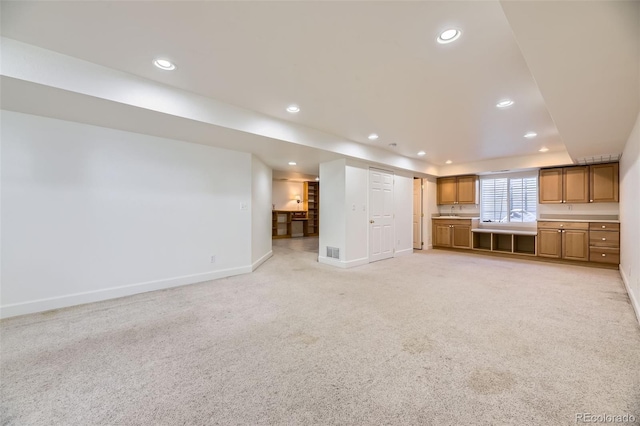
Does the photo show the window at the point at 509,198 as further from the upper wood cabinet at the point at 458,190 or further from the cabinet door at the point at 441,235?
the cabinet door at the point at 441,235

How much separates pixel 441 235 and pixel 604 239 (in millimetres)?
3143

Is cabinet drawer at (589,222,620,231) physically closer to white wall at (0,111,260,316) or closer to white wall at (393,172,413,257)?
white wall at (393,172,413,257)

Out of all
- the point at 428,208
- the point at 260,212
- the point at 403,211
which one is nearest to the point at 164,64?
the point at 260,212

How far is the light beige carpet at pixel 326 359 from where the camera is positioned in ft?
4.64

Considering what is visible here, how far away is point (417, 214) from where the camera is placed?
738cm

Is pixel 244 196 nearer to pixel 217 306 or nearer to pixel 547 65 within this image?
pixel 217 306

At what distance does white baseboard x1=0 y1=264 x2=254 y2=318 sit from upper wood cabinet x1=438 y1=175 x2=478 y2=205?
649 centimetres

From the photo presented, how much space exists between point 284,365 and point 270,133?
2.88m

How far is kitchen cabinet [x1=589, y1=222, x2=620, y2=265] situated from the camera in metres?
4.71

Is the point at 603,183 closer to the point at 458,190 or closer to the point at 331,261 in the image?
the point at 458,190

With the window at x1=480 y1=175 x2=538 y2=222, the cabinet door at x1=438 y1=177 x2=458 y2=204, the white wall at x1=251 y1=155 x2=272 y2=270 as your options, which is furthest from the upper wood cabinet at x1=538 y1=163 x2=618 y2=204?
the white wall at x1=251 y1=155 x2=272 y2=270

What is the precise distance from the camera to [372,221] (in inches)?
215

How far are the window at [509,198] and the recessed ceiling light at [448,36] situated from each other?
6.25 m

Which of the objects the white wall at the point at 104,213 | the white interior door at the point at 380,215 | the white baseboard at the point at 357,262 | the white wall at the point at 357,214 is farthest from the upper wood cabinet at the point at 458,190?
the white wall at the point at 104,213
